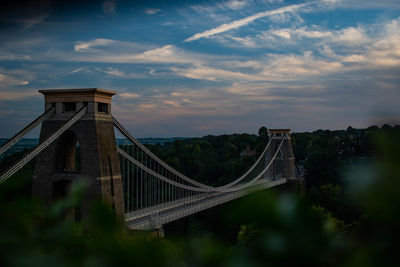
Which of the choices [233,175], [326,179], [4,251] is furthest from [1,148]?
[326,179]

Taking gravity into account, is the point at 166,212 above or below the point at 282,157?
below

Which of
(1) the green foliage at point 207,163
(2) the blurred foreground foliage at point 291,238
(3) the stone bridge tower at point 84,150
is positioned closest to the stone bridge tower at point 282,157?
(1) the green foliage at point 207,163

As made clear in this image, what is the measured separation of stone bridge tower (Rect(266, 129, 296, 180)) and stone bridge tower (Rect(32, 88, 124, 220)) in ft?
103

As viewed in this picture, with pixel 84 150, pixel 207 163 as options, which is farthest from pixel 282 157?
pixel 84 150

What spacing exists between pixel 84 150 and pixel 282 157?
34.3 m

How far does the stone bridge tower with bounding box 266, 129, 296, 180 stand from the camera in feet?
147

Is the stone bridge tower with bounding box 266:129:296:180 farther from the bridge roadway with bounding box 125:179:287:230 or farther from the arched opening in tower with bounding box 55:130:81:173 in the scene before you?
the arched opening in tower with bounding box 55:130:81:173

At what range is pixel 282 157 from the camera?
4616 centimetres

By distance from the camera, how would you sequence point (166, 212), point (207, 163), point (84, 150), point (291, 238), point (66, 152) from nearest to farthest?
point (291, 238), point (84, 150), point (66, 152), point (166, 212), point (207, 163)

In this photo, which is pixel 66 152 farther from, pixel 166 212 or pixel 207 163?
pixel 207 163

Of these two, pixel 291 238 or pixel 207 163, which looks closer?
pixel 291 238

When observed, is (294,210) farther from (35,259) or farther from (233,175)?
(233,175)

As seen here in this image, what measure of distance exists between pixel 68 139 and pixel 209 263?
48.1 feet

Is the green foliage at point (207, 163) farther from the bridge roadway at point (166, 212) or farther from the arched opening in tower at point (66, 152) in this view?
the arched opening in tower at point (66, 152)
